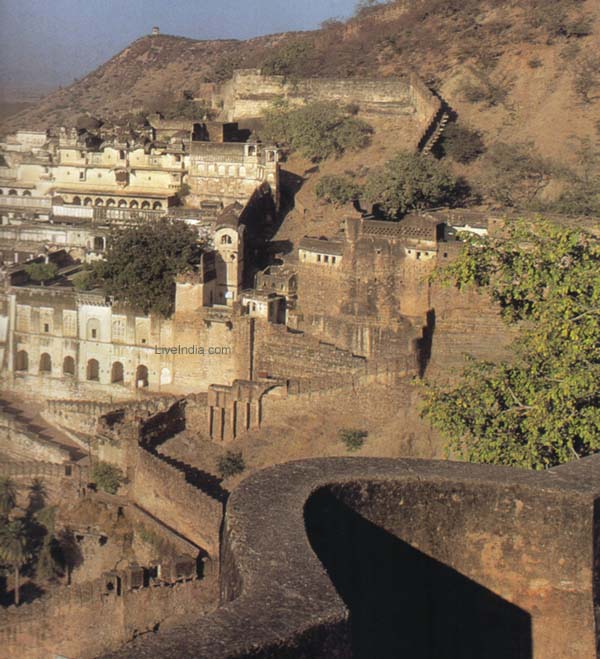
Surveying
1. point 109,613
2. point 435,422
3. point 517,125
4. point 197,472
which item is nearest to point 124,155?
point 517,125

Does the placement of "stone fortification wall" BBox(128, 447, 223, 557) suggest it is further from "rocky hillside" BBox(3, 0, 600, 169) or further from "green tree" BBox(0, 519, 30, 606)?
"rocky hillside" BBox(3, 0, 600, 169)

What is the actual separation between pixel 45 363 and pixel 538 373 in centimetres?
1696

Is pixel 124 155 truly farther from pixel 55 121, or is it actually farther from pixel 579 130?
pixel 55 121

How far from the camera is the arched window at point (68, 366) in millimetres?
25797

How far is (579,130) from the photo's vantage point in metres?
34.1

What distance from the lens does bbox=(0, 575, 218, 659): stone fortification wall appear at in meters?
16.4

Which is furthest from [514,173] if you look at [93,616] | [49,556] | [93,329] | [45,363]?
[93,616]

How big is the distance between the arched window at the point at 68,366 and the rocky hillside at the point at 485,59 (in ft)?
28.4

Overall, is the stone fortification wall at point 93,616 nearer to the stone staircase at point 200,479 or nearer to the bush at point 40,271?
the stone staircase at point 200,479

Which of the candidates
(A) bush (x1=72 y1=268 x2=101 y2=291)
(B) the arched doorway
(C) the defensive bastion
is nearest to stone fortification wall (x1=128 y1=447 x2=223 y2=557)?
(B) the arched doorway

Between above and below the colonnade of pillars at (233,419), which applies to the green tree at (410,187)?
→ above

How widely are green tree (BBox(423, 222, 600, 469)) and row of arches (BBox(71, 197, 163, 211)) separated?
2053 cm

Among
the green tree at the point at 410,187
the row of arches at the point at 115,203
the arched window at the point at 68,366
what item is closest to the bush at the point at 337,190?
the green tree at the point at 410,187

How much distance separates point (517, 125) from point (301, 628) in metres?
31.6
